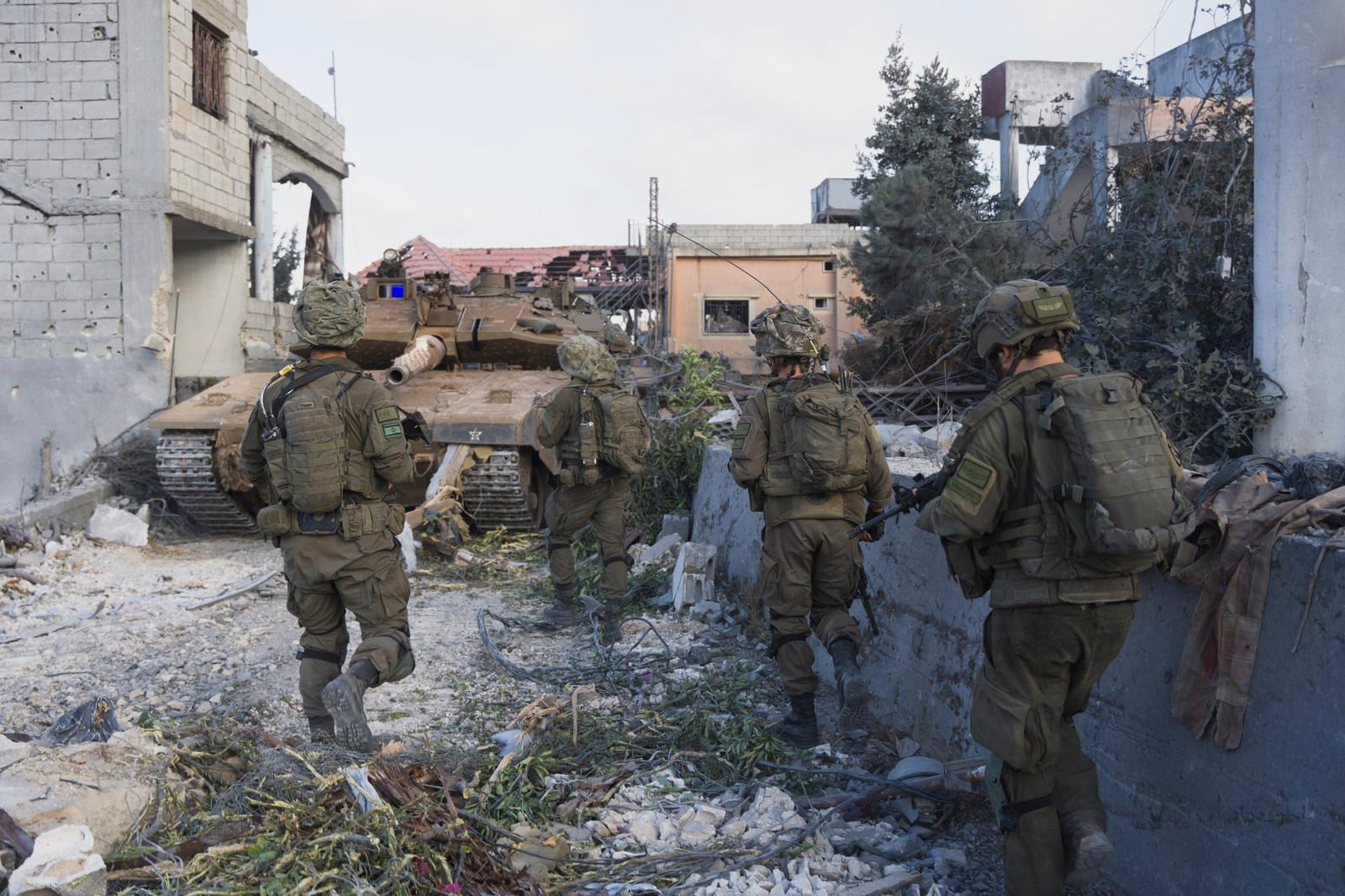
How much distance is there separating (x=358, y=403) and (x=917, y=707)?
2489 millimetres

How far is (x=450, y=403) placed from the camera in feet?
30.0

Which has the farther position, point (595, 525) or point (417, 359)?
point (417, 359)

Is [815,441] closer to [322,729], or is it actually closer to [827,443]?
[827,443]

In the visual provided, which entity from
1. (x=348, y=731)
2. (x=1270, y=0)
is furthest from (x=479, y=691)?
(x=1270, y=0)

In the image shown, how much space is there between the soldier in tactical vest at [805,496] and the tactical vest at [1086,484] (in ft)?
4.79

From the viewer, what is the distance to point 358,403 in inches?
171

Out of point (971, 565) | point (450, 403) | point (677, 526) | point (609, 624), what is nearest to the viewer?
point (971, 565)

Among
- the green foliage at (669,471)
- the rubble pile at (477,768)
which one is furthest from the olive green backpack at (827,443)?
the green foliage at (669,471)

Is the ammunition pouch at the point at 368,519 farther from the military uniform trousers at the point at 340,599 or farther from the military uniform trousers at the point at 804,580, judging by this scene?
the military uniform trousers at the point at 804,580

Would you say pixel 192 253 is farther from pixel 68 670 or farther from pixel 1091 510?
pixel 1091 510

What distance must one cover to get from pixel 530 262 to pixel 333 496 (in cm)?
2446

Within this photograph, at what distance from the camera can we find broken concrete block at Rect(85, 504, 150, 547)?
9836 millimetres

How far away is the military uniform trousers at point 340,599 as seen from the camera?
4305 mm

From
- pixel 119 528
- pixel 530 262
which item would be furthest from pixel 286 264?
pixel 119 528
